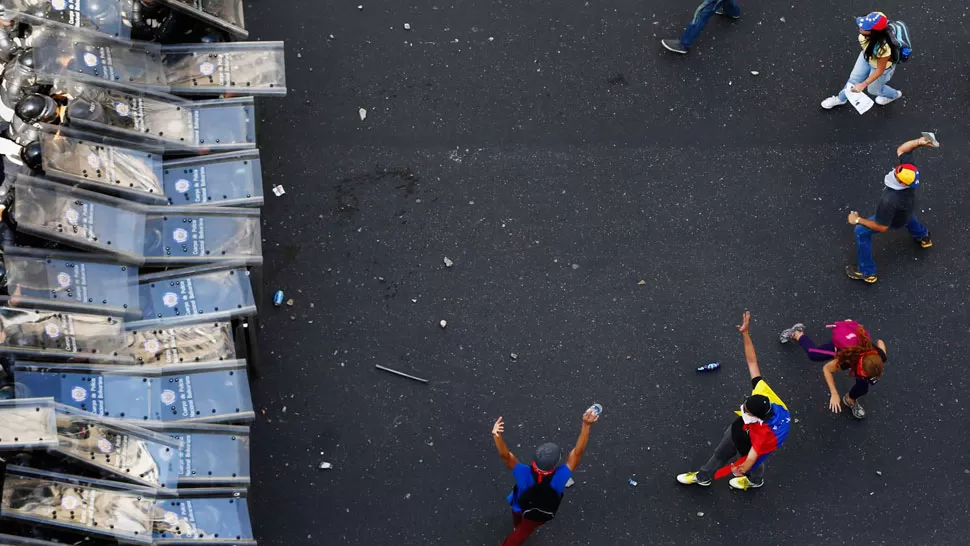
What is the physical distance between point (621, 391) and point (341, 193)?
9.97 ft

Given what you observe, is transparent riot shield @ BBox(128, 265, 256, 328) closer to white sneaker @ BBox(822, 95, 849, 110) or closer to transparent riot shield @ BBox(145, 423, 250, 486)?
transparent riot shield @ BBox(145, 423, 250, 486)

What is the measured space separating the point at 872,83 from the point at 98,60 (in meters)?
6.94

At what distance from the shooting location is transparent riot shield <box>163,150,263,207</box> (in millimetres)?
→ 8781

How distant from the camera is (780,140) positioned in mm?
10805

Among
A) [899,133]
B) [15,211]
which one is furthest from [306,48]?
[899,133]

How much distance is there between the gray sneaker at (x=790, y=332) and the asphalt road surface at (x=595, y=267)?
119mm

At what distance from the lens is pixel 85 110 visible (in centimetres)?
859

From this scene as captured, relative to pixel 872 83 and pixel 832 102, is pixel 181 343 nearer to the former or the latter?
pixel 832 102

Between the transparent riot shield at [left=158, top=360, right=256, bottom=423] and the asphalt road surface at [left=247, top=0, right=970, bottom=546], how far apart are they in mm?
1049

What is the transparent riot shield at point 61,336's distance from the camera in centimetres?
801

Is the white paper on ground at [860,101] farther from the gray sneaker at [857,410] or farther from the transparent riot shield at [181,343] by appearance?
the transparent riot shield at [181,343]

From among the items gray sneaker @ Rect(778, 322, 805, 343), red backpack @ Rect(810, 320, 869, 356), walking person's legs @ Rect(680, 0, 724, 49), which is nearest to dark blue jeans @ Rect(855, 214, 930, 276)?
gray sneaker @ Rect(778, 322, 805, 343)

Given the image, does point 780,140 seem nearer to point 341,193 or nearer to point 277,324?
point 341,193

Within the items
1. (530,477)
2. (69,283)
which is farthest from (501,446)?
(69,283)
